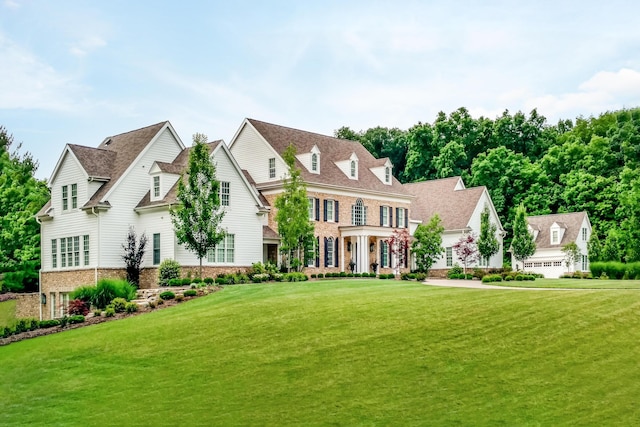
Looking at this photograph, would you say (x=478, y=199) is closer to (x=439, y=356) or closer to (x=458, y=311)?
(x=458, y=311)

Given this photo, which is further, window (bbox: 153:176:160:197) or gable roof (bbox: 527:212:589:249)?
gable roof (bbox: 527:212:589:249)

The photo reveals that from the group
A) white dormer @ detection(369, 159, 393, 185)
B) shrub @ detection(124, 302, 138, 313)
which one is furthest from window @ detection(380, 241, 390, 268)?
shrub @ detection(124, 302, 138, 313)

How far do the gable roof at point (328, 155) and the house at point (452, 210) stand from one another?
5.82m

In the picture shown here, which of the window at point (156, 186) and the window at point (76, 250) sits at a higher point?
the window at point (156, 186)

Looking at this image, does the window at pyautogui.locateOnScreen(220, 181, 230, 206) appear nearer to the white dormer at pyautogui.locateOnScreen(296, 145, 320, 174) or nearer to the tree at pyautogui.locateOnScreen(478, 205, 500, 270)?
the white dormer at pyautogui.locateOnScreen(296, 145, 320, 174)

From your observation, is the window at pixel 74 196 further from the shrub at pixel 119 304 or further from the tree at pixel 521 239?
the tree at pixel 521 239

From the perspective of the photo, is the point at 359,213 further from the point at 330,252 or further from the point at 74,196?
the point at 74,196

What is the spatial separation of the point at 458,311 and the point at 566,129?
2820 inches

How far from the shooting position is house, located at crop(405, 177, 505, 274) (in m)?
57.4

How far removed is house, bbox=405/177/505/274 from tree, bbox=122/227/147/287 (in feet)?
80.9

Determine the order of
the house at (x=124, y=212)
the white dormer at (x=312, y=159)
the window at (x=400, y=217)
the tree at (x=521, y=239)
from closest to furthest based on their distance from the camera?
1. the house at (x=124, y=212)
2. the white dormer at (x=312, y=159)
3. the window at (x=400, y=217)
4. the tree at (x=521, y=239)

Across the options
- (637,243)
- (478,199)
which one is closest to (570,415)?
(637,243)

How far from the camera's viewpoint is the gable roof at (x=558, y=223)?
6712 cm

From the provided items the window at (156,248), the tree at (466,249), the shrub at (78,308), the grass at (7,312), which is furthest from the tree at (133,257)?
the tree at (466,249)
